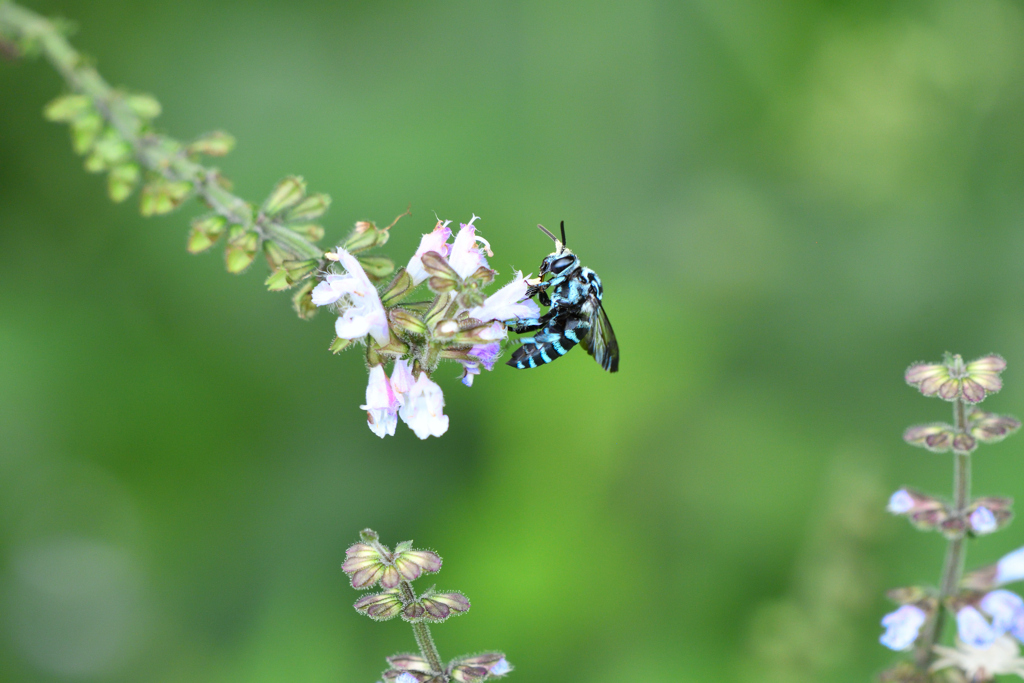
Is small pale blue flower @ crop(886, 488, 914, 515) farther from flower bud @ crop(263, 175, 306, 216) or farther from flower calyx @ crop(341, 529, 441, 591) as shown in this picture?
flower bud @ crop(263, 175, 306, 216)

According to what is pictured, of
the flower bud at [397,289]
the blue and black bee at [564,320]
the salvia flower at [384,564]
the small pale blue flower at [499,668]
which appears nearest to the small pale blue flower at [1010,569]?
the blue and black bee at [564,320]

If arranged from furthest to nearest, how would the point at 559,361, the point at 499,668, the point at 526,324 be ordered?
1. the point at 559,361
2. the point at 526,324
3. the point at 499,668

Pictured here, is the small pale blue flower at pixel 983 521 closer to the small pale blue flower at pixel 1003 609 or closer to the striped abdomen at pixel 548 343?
the small pale blue flower at pixel 1003 609

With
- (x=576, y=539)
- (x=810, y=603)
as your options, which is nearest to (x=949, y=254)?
(x=810, y=603)

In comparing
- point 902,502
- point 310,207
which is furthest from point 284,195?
point 902,502

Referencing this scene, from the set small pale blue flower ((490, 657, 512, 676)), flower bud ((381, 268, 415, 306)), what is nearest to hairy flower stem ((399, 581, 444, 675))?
small pale blue flower ((490, 657, 512, 676))

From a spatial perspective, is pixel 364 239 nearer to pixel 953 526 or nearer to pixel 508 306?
pixel 508 306
